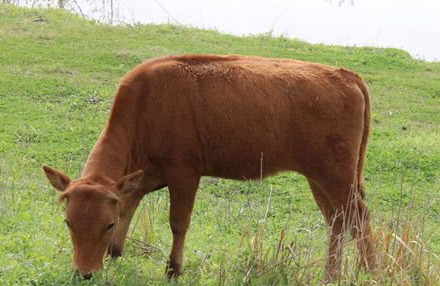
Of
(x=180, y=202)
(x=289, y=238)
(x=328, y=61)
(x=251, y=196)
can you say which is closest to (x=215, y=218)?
(x=289, y=238)

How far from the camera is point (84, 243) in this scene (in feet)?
18.7

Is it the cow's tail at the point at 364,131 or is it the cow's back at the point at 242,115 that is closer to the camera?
the cow's back at the point at 242,115

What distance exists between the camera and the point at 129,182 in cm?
598

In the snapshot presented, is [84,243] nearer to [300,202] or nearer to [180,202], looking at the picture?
[180,202]

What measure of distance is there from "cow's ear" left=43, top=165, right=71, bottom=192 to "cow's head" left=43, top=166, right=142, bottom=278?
0.14 feet

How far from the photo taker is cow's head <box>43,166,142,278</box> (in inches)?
224

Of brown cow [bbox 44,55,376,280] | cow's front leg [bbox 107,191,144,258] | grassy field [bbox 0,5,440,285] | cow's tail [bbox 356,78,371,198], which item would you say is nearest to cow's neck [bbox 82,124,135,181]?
brown cow [bbox 44,55,376,280]

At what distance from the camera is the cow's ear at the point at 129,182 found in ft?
19.5

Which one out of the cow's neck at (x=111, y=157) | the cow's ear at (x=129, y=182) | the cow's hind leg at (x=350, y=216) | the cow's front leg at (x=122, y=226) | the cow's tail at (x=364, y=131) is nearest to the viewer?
the cow's ear at (x=129, y=182)

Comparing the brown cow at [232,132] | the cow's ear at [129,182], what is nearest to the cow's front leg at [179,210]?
the brown cow at [232,132]

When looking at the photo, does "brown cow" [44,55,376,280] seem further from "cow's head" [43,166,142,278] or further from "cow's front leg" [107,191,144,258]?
"cow's head" [43,166,142,278]

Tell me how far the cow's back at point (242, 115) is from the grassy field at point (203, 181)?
1.55ft

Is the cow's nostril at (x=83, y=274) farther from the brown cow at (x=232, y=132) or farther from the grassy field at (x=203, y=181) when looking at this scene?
the brown cow at (x=232, y=132)

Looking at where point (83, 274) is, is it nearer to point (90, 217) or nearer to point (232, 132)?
point (90, 217)
